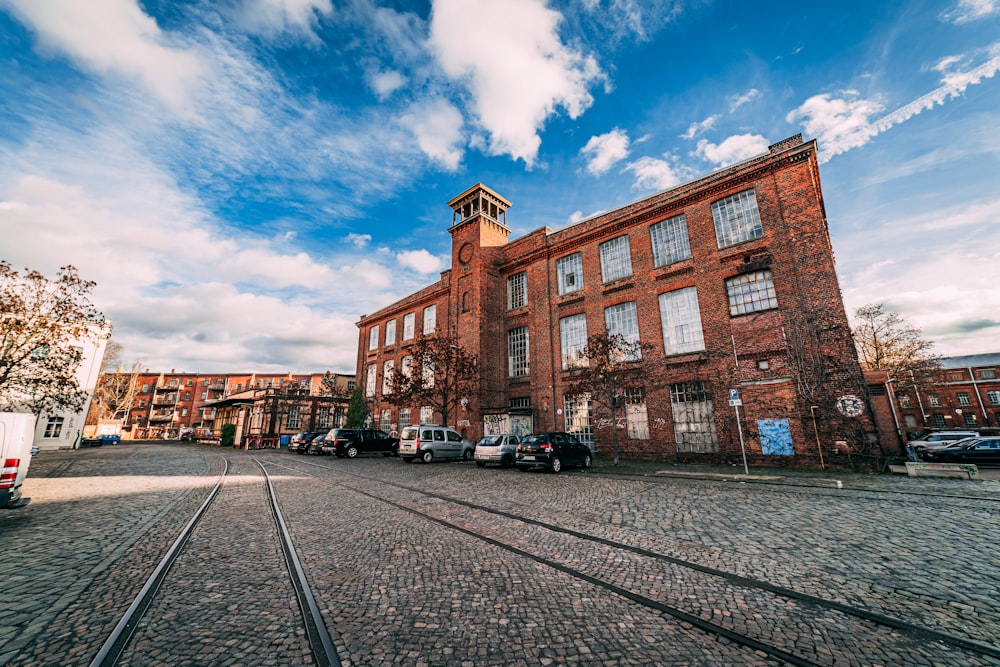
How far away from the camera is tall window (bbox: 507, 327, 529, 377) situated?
24.5 meters

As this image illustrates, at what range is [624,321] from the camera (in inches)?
792

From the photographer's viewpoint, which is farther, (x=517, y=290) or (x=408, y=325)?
(x=408, y=325)

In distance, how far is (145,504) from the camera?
27.5ft

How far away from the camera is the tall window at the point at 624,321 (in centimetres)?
1948

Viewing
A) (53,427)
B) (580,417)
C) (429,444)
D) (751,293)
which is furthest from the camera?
(53,427)

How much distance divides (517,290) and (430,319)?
8919 mm

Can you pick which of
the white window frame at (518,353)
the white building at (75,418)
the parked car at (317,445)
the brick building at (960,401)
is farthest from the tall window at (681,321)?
the brick building at (960,401)

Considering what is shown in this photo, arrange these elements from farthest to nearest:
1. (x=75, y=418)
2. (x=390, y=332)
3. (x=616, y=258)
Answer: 1. (x=390, y=332)
2. (x=75, y=418)
3. (x=616, y=258)

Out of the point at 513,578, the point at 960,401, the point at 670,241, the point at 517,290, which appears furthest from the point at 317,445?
the point at 960,401

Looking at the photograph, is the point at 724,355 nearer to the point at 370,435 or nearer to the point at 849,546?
the point at 849,546

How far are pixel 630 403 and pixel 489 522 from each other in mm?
13474

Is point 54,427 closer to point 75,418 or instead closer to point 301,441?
point 75,418

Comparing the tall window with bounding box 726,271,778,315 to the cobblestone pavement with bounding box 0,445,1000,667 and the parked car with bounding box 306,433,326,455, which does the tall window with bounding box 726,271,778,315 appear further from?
the parked car with bounding box 306,433,326,455

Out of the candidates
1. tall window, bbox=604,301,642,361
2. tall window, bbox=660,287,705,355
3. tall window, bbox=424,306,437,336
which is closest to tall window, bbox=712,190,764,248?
tall window, bbox=660,287,705,355
